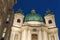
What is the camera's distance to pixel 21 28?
161ft

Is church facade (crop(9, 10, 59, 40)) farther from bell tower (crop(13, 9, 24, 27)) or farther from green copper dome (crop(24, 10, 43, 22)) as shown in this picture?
green copper dome (crop(24, 10, 43, 22))

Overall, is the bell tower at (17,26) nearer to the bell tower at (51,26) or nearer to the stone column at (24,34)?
the stone column at (24,34)

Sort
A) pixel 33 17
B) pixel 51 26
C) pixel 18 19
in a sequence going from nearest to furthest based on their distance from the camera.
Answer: pixel 51 26 → pixel 18 19 → pixel 33 17

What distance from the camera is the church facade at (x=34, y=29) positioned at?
47.5 m

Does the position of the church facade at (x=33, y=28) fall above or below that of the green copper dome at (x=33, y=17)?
below

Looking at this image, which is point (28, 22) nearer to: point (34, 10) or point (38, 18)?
point (38, 18)

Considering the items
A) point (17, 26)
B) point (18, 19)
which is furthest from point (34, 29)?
point (18, 19)

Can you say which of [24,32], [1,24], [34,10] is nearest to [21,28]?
[24,32]

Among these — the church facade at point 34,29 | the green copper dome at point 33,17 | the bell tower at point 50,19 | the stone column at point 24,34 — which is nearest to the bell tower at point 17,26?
the church facade at point 34,29

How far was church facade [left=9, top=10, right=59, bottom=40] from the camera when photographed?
156 feet

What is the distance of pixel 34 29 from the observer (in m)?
49.1

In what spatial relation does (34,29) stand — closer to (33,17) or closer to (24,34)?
(24,34)

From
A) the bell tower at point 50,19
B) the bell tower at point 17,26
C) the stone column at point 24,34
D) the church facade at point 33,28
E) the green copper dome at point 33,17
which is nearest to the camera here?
the stone column at point 24,34

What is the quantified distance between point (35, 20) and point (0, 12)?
126 ft
